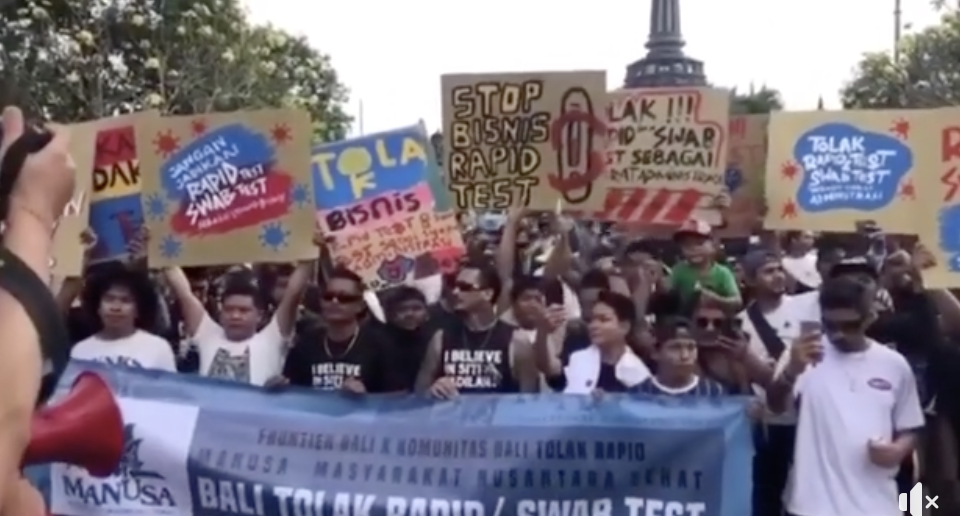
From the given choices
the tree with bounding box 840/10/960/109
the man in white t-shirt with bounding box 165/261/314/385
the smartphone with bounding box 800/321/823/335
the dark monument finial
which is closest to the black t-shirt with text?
the man in white t-shirt with bounding box 165/261/314/385

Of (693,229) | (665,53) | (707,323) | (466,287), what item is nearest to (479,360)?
(466,287)

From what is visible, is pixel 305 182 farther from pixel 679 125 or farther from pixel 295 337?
pixel 679 125


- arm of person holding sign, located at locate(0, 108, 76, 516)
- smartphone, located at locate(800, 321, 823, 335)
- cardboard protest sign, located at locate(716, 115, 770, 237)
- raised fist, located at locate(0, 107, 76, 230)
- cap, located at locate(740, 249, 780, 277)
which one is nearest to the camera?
arm of person holding sign, located at locate(0, 108, 76, 516)

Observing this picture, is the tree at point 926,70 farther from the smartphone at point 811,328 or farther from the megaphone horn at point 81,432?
the megaphone horn at point 81,432

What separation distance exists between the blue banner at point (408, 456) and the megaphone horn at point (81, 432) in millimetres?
3334

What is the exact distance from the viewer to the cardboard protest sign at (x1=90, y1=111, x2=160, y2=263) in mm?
7621

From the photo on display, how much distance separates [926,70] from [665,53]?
7.30 metres

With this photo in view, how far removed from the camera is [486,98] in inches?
330

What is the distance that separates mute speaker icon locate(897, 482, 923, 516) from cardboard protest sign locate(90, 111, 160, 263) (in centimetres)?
355

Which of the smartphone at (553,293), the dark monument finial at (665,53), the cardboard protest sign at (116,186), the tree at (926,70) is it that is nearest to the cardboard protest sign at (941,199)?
the smartphone at (553,293)

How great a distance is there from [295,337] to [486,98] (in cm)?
204

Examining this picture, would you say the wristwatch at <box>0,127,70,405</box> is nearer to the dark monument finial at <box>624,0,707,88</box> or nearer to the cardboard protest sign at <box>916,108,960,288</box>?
the cardboard protest sign at <box>916,108,960,288</box>

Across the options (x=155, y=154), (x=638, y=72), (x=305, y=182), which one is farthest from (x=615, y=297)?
(x=638, y=72)

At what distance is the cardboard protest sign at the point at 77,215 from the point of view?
700 cm
